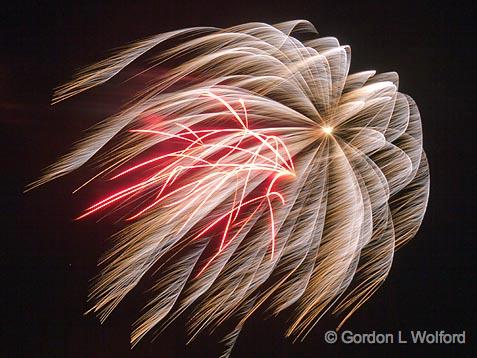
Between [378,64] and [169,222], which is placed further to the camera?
[378,64]

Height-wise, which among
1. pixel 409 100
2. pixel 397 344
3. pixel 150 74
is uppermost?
pixel 150 74

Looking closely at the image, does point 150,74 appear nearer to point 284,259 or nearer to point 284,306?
point 284,259

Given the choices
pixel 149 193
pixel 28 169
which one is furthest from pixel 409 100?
pixel 28 169

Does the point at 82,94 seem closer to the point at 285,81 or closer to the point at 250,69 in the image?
the point at 250,69

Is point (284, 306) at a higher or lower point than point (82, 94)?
lower

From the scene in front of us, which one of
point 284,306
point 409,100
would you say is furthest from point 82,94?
point 409,100
